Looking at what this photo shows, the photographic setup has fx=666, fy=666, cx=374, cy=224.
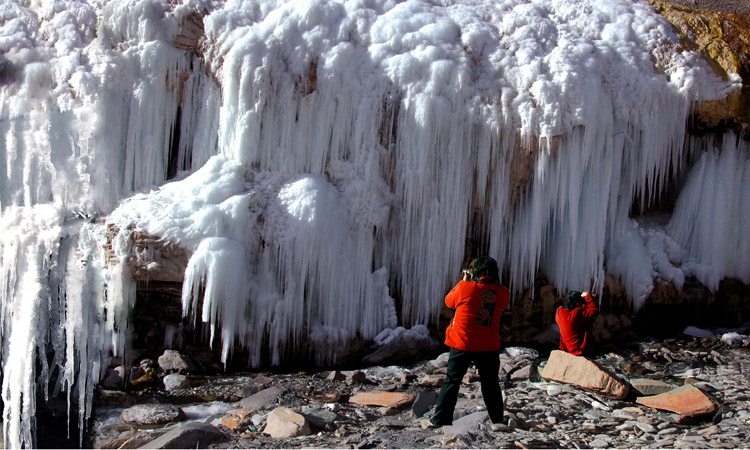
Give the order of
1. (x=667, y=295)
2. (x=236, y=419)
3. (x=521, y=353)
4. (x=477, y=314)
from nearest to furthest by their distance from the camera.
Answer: (x=477, y=314) < (x=236, y=419) < (x=521, y=353) < (x=667, y=295)

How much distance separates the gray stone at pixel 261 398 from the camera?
19.9 feet

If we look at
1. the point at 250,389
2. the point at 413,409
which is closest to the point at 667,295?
the point at 413,409

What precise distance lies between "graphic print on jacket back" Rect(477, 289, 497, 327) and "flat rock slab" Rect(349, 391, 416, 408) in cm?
145

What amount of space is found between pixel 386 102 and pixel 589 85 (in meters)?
2.43

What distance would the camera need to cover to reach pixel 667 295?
8.76 m

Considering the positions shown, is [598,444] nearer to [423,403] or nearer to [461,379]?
[461,379]

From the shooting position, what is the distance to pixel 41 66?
7.69 meters

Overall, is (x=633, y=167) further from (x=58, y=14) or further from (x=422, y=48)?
(x=58, y=14)

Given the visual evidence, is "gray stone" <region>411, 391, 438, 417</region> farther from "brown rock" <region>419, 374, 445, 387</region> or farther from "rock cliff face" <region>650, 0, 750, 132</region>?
"rock cliff face" <region>650, 0, 750, 132</region>

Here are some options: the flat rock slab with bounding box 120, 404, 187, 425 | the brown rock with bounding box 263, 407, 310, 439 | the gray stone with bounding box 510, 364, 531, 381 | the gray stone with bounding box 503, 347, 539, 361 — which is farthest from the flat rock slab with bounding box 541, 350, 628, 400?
the flat rock slab with bounding box 120, 404, 187, 425

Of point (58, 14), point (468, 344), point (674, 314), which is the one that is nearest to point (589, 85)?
point (674, 314)

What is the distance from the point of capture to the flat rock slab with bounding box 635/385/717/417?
5418 mm

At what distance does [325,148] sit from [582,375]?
151 inches

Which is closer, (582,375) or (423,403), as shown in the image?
(423,403)
